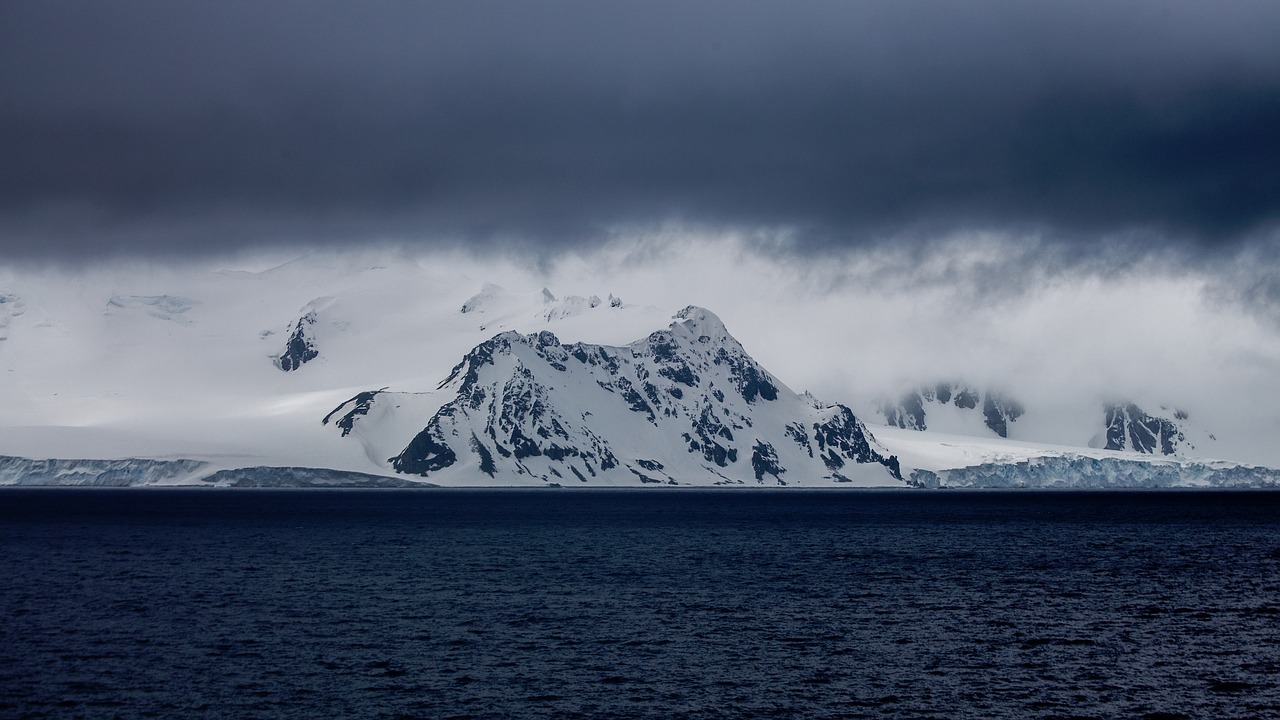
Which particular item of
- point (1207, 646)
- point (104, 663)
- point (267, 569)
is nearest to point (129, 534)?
point (267, 569)

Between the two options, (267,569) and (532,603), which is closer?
(532,603)

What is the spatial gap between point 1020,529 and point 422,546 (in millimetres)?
90917

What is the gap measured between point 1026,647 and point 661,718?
27.1 m

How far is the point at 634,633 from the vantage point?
80.7 meters

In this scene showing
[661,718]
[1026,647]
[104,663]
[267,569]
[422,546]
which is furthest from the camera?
[422,546]

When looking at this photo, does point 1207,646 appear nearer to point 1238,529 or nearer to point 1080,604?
point 1080,604

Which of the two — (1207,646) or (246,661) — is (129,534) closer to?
(246,661)

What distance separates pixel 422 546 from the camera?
15050 centimetres

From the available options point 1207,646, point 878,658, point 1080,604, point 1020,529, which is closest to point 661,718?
point 878,658

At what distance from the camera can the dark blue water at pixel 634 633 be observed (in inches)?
2437

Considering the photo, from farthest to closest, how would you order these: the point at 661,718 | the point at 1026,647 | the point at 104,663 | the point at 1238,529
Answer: the point at 1238,529 → the point at 1026,647 → the point at 104,663 → the point at 661,718

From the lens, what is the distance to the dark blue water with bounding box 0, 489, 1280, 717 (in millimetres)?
→ 61906

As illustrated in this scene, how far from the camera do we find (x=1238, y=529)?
193500mm

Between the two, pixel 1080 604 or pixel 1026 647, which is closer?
pixel 1026 647
